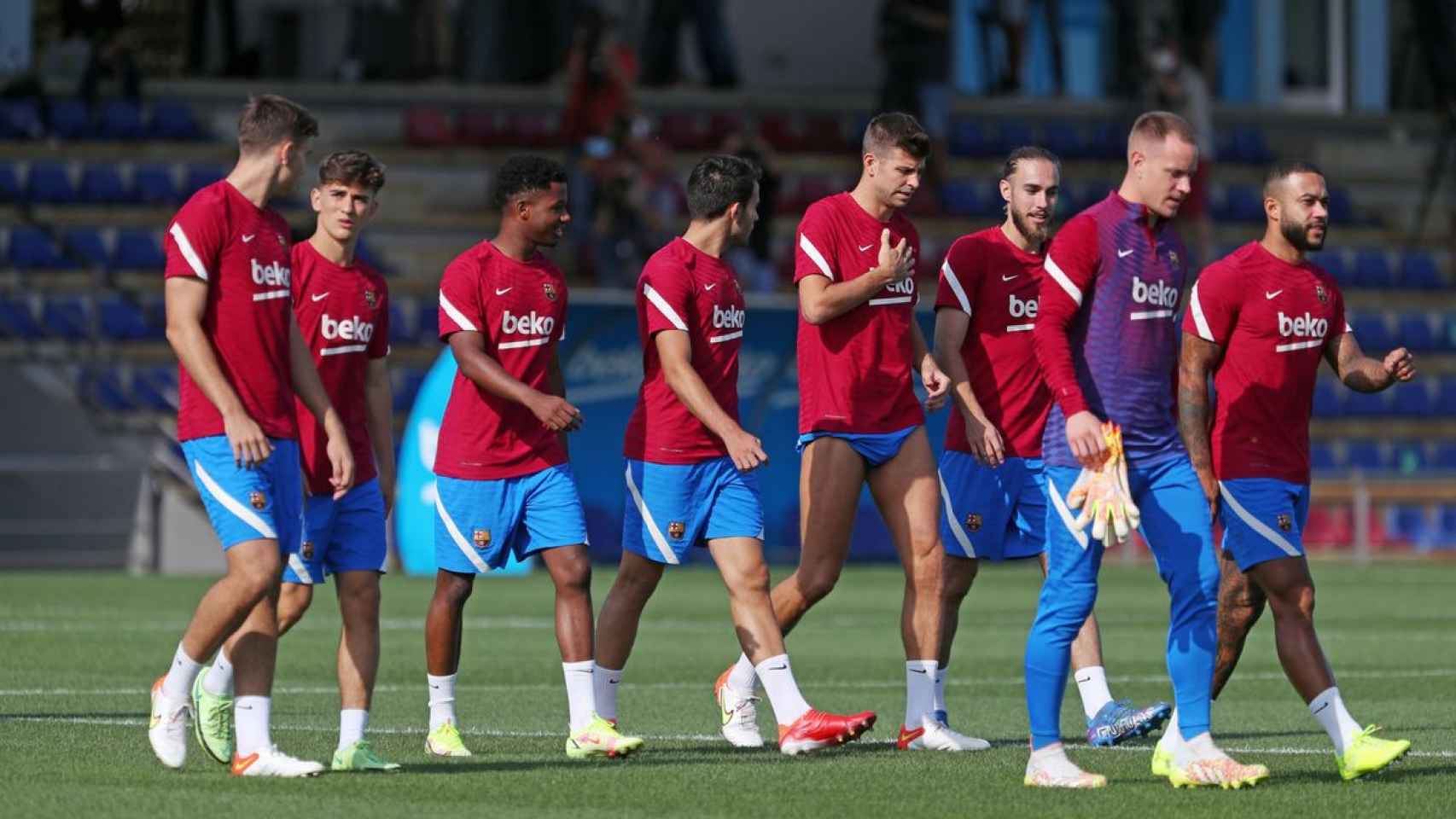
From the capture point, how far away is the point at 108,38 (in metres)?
28.7

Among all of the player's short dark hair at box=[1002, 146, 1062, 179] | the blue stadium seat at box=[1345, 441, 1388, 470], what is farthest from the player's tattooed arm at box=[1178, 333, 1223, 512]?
the blue stadium seat at box=[1345, 441, 1388, 470]

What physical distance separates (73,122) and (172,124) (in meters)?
1.09

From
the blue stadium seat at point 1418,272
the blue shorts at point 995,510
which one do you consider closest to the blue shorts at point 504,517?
the blue shorts at point 995,510

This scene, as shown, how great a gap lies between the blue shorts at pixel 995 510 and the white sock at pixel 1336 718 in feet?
6.20

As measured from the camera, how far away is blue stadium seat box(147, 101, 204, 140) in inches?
1127

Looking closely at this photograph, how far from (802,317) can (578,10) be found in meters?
22.7

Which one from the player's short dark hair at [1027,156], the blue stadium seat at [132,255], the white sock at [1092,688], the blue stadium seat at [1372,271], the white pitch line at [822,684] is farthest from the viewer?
the blue stadium seat at [1372,271]

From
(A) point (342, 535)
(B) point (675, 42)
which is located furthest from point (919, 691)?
(B) point (675, 42)

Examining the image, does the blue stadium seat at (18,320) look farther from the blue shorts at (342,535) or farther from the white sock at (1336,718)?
the white sock at (1336,718)

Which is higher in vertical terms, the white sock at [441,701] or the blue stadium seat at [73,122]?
the blue stadium seat at [73,122]

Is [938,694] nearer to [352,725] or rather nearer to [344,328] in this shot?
[352,725]

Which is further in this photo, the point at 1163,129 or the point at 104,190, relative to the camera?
the point at 104,190

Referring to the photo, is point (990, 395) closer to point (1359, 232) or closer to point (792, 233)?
point (792, 233)

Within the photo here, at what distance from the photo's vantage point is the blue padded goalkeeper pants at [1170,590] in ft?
26.7
